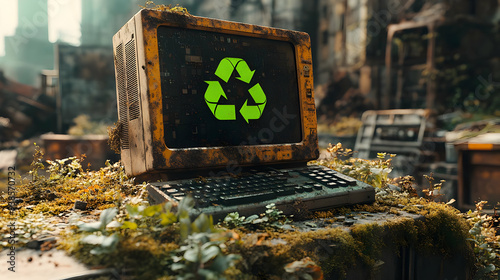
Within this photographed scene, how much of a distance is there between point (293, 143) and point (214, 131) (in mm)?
630

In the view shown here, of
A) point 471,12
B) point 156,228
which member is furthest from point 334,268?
point 471,12

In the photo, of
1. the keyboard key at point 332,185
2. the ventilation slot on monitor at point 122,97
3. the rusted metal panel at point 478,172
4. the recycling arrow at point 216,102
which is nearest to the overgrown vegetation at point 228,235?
the keyboard key at point 332,185

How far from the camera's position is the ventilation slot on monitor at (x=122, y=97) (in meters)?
2.48

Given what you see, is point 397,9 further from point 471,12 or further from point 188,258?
point 188,258

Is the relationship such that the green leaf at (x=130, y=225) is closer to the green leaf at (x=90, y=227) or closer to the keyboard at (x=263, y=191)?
the green leaf at (x=90, y=227)

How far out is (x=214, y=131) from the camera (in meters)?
2.29

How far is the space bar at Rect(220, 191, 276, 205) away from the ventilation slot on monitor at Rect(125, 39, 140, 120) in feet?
2.87

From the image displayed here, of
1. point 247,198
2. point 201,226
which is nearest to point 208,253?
point 201,226

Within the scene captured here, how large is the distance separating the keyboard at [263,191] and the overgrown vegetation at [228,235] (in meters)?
0.06

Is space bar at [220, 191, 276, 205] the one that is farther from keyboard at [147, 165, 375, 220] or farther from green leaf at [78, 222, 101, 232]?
green leaf at [78, 222, 101, 232]

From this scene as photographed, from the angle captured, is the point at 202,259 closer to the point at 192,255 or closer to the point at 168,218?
the point at 192,255

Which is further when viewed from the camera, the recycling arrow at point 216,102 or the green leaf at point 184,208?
the recycling arrow at point 216,102

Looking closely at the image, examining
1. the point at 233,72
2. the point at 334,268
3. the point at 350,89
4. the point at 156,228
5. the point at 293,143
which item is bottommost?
the point at 334,268

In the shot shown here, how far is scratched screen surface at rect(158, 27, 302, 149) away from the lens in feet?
7.11
